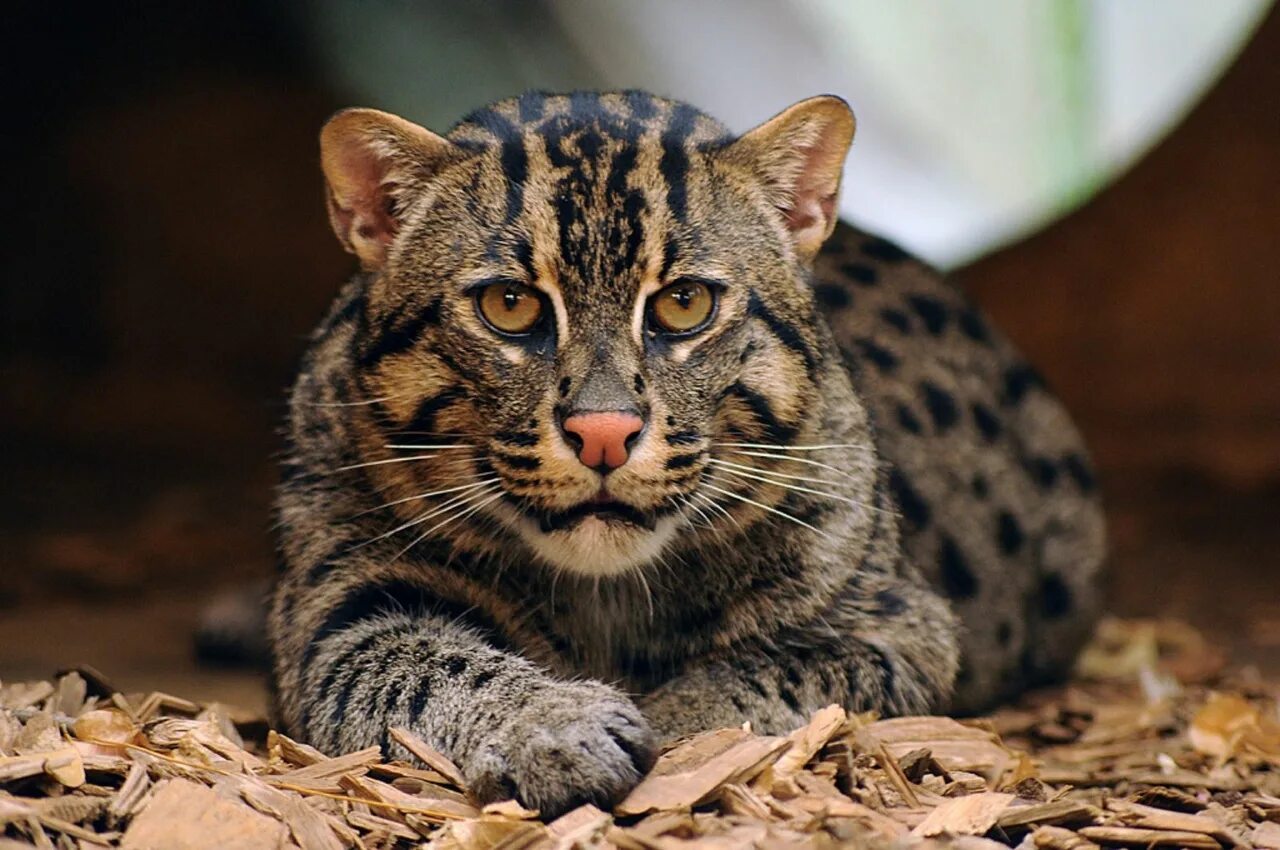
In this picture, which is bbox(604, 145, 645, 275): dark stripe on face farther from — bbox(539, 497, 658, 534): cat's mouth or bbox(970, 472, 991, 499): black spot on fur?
bbox(970, 472, 991, 499): black spot on fur

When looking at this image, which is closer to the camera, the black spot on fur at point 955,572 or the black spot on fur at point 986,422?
the black spot on fur at point 955,572

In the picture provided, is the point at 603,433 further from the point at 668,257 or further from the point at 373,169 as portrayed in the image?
the point at 373,169

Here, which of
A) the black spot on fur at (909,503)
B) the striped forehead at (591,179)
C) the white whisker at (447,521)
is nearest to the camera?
the striped forehead at (591,179)

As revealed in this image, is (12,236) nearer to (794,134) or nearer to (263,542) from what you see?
(263,542)

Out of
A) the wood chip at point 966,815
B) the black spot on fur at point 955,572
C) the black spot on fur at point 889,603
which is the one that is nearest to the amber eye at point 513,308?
the black spot on fur at point 889,603

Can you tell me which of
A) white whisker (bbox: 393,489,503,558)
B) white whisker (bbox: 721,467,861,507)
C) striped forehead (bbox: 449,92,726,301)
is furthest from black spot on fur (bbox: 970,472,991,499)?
white whisker (bbox: 393,489,503,558)

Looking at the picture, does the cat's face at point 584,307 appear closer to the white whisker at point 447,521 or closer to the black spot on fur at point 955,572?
the white whisker at point 447,521
